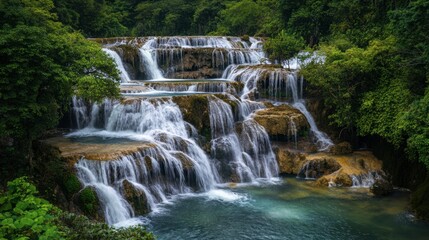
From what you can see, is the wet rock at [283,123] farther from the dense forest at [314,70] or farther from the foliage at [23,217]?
the foliage at [23,217]

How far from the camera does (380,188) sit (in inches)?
581

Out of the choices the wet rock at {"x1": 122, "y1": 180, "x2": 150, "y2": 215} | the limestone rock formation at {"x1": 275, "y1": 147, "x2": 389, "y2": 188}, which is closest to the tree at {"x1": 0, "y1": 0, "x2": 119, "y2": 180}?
the wet rock at {"x1": 122, "y1": 180, "x2": 150, "y2": 215}

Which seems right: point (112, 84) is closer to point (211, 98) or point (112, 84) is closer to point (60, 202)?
point (60, 202)

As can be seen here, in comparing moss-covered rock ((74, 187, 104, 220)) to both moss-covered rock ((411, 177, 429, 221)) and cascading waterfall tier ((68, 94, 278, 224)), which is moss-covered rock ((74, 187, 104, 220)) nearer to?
cascading waterfall tier ((68, 94, 278, 224))

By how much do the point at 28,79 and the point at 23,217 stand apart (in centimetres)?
581

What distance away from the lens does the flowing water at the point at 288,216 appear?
1148 cm

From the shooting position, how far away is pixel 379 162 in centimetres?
1717

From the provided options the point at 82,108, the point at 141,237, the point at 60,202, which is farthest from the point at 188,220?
the point at 82,108

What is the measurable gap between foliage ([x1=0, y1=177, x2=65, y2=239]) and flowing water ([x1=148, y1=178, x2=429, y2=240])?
19.3ft

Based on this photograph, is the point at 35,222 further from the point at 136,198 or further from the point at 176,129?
the point at 176,129

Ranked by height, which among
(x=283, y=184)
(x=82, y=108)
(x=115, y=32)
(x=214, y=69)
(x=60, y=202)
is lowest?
(x=283, y=184)

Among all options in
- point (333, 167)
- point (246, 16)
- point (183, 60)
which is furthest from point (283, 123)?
point (246, 16)

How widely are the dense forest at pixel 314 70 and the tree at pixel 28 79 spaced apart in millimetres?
29

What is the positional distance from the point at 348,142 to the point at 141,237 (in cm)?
1431
